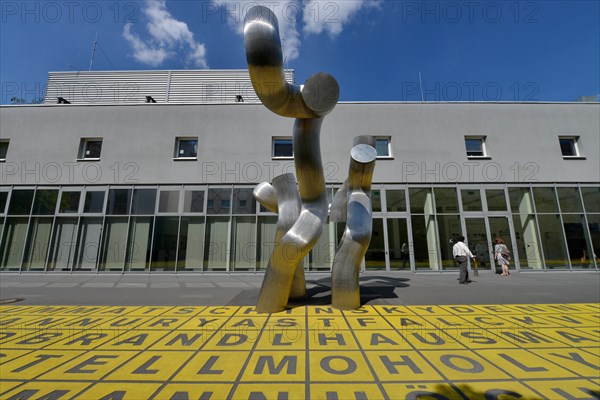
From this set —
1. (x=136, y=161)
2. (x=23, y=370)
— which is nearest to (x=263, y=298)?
(x=23, y=370)

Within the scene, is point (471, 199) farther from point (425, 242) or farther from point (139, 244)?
point (139, 244)

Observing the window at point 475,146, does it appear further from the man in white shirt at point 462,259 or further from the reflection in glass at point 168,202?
the reflection in glass at point 168,202

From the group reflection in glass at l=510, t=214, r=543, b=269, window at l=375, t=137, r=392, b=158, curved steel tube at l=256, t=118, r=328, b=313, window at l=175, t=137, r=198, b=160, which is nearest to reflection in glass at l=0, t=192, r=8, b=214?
window at l=175, t=137, r=198, b=160

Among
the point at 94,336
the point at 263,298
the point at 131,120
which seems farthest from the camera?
the point at 131,120

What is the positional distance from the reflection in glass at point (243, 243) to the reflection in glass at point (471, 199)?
10.5 meters

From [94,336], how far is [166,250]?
10.3 m

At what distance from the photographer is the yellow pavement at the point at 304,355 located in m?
3.06

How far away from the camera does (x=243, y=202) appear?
14.9 meters

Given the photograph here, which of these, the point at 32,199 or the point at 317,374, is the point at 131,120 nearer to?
the point at 32,199

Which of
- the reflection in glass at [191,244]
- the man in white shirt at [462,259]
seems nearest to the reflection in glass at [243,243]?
the reflection in glass at [191,244]

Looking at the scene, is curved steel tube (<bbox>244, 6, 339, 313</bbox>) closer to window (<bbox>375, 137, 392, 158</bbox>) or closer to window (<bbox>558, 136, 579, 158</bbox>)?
window (<bbox>375, 137, 392, 158</bbox>)

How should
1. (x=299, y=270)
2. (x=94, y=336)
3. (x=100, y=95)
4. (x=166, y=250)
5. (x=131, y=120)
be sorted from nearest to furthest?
(x=94, y=336), (x=299, y=270), (x=166, y=250), (x=131, y=120), (x=100, y=95)

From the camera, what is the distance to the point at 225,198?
48.8 ft

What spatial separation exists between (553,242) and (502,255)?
3.72 metres
